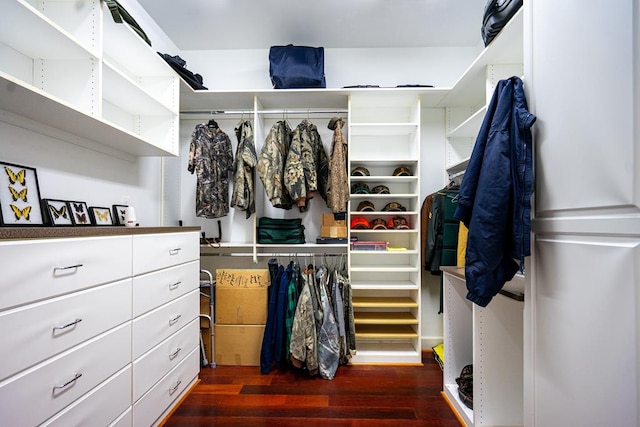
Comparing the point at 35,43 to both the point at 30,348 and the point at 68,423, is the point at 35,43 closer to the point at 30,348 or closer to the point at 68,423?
the point at 30,348

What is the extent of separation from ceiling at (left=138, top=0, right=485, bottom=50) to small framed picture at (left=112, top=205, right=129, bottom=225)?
5.20 feet

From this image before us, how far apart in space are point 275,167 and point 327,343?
145cm

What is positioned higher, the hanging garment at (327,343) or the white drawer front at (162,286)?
the white drawer front at (162,286)

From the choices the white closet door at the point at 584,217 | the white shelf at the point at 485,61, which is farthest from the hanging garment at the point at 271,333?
the white shelf at the point at 485,61

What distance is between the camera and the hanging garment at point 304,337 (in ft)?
6.29

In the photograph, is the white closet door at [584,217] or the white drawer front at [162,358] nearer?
the white closet door at [584,217]

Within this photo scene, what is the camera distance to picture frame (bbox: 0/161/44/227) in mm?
1069

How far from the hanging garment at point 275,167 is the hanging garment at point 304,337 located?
775mm

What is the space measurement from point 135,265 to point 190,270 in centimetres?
50

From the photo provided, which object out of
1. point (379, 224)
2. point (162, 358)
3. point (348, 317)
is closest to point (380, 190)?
point (379, 224)

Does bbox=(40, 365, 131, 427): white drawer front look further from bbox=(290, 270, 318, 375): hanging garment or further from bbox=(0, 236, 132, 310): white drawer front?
bbox=(290, 270, 318, 375): hanging garment

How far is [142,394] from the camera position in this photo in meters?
1.30

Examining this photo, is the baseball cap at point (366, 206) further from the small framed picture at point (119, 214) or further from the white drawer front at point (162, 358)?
the small framed picture at point (119, 214)

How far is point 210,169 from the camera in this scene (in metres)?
2.14
